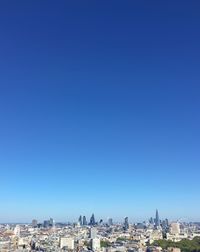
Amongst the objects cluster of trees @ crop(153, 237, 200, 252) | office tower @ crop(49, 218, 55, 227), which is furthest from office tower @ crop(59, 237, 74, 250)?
office tower @ crop(49, 218, 55, 227)

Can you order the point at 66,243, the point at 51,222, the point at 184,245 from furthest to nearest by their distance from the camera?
the point at 51,222 → the point at 66,243 → the point at 184,245

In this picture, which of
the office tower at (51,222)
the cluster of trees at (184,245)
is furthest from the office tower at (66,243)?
the office tower at (51,222)

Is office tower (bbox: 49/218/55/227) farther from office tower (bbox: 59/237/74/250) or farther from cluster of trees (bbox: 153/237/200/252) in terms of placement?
office tower (bbox: 59/237/74/250)

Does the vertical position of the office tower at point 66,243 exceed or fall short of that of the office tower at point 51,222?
it falls short

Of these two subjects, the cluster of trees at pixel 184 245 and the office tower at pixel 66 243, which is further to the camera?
the office tower at pixel 66 243

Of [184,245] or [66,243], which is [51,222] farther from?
[184,245]

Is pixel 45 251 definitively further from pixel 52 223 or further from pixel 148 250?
pixel 52 223

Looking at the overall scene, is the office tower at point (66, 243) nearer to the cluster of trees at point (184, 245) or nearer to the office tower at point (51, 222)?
the cluster of trees at point (184, 245)

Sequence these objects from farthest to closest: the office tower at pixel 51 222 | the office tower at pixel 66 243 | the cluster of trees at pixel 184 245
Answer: the office tower at pixel 51 222, the office tower at pixel 66 243, the cluster of trees at pixel 184 245

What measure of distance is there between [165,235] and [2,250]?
113 feet

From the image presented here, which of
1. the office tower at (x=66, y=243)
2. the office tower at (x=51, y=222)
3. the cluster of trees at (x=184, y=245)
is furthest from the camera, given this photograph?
the office tower at (x=51, y=222)

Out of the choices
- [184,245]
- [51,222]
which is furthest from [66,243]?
[51,222]

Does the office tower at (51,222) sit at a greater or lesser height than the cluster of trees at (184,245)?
greater

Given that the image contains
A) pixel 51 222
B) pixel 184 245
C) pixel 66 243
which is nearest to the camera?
pixel 184 245
